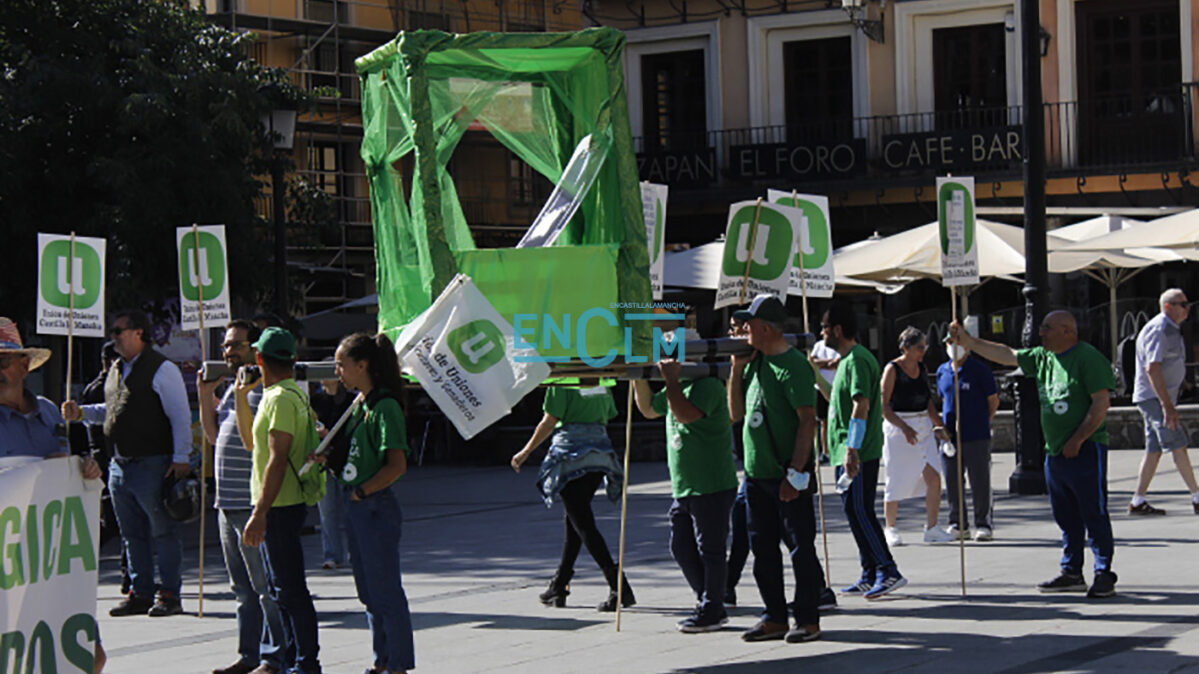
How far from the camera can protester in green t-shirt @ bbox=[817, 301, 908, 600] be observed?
1070 cm

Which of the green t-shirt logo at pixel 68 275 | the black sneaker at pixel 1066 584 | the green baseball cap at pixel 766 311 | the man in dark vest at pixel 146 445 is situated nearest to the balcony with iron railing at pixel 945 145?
the black sneaker at pixel 1066 584

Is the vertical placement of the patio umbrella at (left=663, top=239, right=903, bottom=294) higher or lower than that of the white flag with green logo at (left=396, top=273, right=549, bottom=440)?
higher

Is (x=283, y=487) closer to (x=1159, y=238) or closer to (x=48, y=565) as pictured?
(x=48, y=565)

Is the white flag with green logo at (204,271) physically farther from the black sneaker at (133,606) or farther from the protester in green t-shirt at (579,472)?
the protester in green t-shirt at (579,472)

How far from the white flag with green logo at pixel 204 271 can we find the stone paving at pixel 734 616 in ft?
6.76

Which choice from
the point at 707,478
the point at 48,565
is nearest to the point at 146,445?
the point at 707,478

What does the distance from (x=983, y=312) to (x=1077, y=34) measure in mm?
4710

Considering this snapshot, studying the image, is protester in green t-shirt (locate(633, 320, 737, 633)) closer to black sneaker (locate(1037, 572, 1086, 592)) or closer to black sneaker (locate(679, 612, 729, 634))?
black sneaker (locate(679, 612, 729, 634))

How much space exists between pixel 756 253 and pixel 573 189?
301 cm

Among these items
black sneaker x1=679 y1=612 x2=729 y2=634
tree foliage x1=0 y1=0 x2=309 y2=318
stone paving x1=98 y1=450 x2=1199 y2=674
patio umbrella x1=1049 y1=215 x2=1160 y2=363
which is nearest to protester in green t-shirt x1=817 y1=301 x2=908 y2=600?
stone paving x1=98 y1=450 x2=1199 y2=674

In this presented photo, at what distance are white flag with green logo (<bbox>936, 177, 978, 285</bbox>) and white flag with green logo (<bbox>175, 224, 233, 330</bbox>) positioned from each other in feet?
16.9

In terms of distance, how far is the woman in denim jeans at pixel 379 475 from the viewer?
321 inches

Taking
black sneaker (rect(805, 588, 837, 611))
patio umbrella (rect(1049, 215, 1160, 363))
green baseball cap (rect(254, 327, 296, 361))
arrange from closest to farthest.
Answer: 1. green baseball cap (rect(254, 327, 296, 361))
2. black sneaker (rect(805, 588, 837, 611))
3. patio umbrella (rect(1049, 215, 1160, 363))

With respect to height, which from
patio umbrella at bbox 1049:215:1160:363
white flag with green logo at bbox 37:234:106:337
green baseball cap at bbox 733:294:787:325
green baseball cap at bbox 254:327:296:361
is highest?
patio umbrella at bbox 1049:215:1160:363
